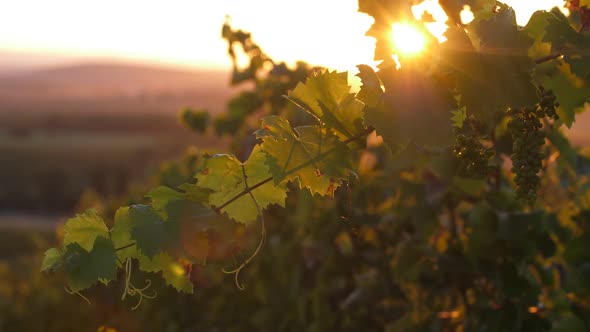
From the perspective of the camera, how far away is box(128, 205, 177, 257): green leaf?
5.49 ft

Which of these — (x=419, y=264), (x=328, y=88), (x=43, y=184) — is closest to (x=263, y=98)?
(x=419, y=264)

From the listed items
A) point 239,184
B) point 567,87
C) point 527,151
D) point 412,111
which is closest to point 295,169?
point 239,184

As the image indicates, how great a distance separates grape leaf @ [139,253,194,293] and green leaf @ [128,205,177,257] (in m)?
0.04

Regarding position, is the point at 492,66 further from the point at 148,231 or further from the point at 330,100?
the point at 148,231

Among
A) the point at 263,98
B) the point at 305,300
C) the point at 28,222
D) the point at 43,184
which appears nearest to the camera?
the point at 305,300

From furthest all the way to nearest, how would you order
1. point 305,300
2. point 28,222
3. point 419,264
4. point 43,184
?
point 43,184 → point 28,222 → point 305,300 → point 419,264

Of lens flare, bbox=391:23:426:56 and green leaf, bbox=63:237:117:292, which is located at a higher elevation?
lens flare, bbox=391:23:426:56

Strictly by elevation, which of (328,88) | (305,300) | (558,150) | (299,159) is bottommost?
(305,300)

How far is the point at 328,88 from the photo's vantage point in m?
1.67

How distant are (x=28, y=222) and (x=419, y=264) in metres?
33.0

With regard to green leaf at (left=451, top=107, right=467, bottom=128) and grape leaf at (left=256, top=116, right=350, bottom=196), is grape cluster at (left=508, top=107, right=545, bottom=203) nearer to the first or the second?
green leaf at (left=451, top=107, right=467, bottom=128)

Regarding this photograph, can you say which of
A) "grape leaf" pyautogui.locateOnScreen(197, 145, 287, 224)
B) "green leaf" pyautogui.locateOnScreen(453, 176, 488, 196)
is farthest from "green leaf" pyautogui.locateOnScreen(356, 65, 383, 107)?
"green leaf" pyautogui.locateOnScreen(453, 176, 488, 196)

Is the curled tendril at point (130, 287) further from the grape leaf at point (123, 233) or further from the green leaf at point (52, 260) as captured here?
the green leaf at point (52, 260)

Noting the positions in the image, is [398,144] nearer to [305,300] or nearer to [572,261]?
[572,261]
